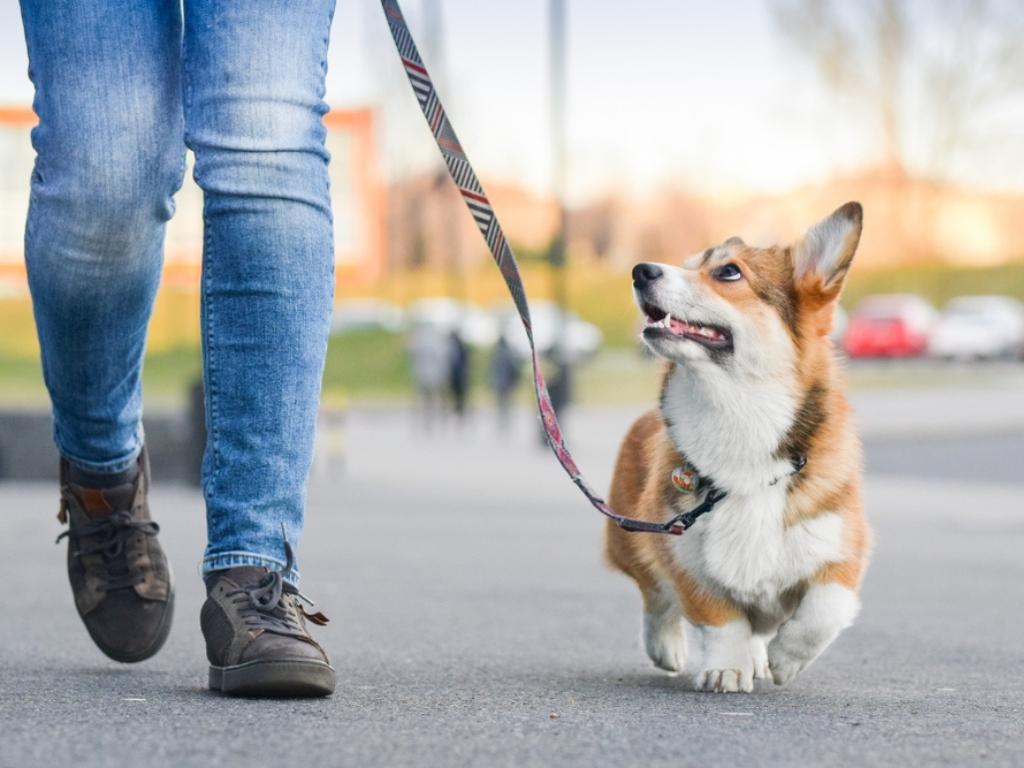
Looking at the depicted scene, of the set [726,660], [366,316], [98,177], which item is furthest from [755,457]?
[366,316]

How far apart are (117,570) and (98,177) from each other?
926 millimetres

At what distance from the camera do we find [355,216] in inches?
1799

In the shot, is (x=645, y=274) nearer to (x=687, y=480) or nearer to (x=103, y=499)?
(x=687, y=480)

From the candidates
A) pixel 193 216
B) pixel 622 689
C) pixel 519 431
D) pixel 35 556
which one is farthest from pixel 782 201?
pixel 622 689

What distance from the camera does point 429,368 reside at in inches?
1085

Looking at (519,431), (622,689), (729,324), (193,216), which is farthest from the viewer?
(193,216)


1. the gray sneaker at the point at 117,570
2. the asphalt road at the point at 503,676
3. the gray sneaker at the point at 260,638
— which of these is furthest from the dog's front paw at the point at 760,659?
the gray sneaker at the point at 117,570

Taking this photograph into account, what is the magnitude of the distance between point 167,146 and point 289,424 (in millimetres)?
596

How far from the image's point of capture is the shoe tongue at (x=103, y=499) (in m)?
3.75

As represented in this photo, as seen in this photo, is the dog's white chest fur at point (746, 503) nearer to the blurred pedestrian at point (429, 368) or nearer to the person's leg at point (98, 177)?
the person's leg at point (98, 177)

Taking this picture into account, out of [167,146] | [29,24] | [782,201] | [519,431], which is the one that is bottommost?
[519,431]

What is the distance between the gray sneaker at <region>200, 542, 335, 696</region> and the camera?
3.06 metres

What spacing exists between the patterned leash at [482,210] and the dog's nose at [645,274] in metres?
0.29

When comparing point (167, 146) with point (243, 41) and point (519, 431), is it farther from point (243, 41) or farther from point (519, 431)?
point (519, 431)
